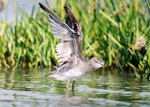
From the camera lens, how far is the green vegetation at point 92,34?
15.1m

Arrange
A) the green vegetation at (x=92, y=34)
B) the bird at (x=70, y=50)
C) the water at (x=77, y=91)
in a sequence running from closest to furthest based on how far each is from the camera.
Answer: the water at (x=77, y=91), the bird at (x=70, y=50), the green vegetation at (x=92, y=34)

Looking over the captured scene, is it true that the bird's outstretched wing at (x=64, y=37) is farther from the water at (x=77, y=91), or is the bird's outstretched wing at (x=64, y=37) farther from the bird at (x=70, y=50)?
the water at (x=77, y=91)

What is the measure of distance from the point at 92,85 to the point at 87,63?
0.95 metres

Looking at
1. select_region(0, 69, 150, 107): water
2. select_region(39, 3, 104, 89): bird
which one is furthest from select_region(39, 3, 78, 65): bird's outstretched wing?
select_region(0, 69, 150, 107): water

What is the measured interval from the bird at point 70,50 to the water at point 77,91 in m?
0.29

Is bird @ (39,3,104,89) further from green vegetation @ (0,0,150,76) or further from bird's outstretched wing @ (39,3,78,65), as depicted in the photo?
green vegetation @ (0,0,150,76)

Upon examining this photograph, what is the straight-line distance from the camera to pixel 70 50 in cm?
1179

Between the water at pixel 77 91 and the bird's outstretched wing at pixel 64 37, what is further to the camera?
the bird's outstretched wing at pixel 64 37

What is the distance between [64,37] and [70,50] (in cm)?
25

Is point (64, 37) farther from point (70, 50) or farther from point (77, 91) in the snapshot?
point (77, 91)

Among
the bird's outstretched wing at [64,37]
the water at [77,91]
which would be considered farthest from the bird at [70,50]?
the water at [77,91]

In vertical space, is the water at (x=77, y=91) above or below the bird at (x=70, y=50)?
below

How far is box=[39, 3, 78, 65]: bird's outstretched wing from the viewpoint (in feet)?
38.0

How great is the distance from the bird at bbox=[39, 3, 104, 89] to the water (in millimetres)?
289
